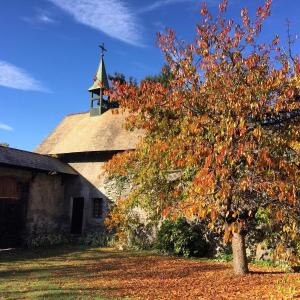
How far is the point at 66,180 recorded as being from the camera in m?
21.4

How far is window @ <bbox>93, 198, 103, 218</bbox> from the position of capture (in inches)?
809

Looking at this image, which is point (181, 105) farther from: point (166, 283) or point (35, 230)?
point (35, 230)

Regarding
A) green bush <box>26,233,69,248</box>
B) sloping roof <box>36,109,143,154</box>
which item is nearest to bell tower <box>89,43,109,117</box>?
sloping roof <box>36,109,143,154</box>

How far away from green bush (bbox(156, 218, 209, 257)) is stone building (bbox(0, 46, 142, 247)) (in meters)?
4.55

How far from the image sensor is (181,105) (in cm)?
896

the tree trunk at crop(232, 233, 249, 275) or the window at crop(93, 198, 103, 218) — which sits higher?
the window at crop(93, 198, 103, 218)

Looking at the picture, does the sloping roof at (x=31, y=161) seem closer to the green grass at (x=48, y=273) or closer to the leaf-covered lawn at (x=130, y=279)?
the green grass at (x=48, y=273)

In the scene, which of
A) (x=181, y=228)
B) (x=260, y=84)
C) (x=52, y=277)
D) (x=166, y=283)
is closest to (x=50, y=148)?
(x=181, y=228)

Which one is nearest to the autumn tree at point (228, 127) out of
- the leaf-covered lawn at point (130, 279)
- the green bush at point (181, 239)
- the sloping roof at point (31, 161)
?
the leaf-covered lawn at point (130, 279)

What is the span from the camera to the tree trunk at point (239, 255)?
1166cm

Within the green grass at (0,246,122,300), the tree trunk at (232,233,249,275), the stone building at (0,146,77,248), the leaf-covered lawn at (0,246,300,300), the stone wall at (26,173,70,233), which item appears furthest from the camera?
the stone wall at (26,173,70,233)

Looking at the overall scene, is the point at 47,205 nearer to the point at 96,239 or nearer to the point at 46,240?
the point at 46,240

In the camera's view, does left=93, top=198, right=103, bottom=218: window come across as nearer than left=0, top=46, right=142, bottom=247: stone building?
No

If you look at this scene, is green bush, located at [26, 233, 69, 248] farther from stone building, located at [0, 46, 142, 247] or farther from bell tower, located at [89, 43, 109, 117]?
bell tower, located at [89, 43, 109, 117]
